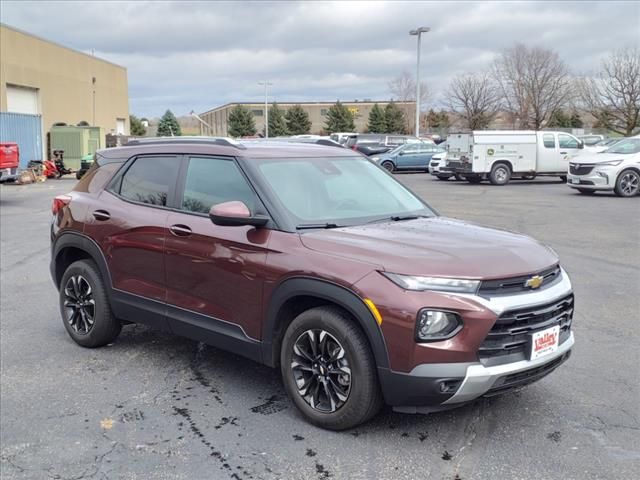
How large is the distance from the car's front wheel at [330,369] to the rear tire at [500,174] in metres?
21.4

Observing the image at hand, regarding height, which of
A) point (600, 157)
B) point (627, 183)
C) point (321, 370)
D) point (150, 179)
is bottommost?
point (321, 370)

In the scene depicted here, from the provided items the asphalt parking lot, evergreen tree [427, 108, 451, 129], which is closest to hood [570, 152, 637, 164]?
the asphalt parking lot

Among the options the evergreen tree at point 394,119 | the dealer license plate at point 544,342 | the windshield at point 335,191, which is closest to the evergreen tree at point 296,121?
the evergreen tree at point 394,119

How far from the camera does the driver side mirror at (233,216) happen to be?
4012mm

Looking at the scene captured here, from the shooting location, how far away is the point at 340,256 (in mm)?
3721

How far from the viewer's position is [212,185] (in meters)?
4.66

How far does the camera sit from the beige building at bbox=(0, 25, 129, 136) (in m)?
34.1

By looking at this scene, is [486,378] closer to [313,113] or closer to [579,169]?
[579,169]

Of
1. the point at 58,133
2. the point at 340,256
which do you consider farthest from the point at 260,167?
the point at 58,133

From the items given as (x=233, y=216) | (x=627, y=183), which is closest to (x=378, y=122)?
(x=627, y=183)

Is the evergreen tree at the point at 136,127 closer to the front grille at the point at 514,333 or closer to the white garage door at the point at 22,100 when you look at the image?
the white garage door at the point at 22,100

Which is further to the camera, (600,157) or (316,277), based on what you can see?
(600,157)

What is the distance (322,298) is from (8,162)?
16.8m

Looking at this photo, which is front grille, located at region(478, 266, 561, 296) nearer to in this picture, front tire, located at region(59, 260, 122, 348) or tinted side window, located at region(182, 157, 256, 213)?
tinted side window, located at region(182, 157, 256, 213)
